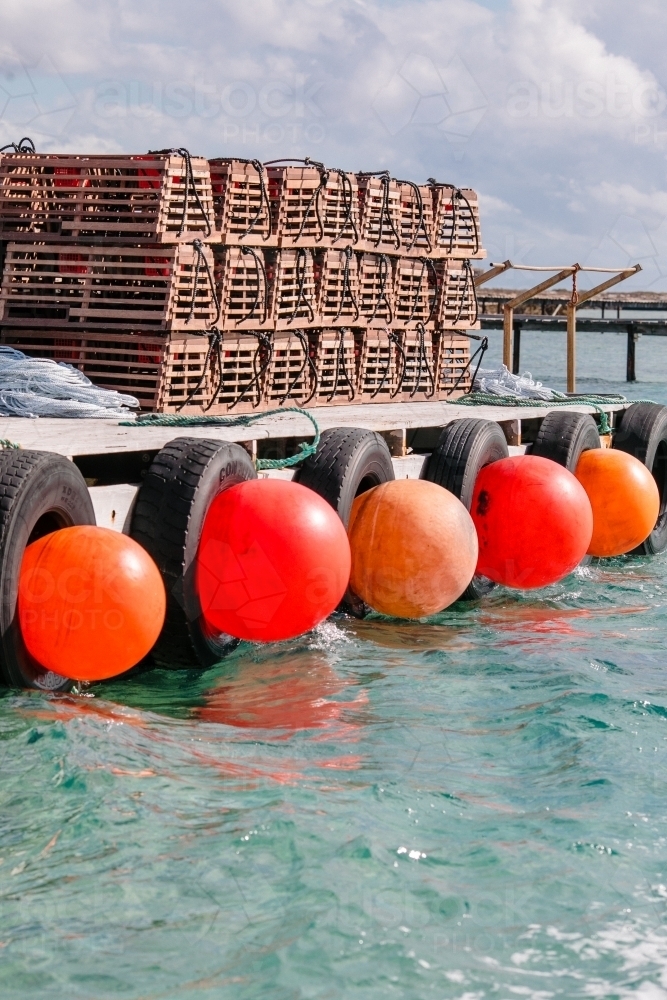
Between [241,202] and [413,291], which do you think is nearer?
[241,202]

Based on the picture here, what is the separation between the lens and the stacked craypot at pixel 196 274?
9758 millimetres

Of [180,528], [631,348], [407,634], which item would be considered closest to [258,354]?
[407,634]

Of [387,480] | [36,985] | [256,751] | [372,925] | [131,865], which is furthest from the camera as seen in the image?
[387,480]

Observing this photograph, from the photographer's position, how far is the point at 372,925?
4375 millimetres

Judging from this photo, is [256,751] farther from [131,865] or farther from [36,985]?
[36,985]

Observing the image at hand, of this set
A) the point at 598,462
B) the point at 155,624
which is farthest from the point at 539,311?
the point at 155,624

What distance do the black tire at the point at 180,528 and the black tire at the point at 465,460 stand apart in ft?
8.92

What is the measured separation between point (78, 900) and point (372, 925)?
3.40 feet

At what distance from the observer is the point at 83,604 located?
6.19 meters

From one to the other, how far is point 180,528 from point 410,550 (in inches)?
69.1

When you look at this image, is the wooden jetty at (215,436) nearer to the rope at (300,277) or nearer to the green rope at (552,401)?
the green rope at (552,401)

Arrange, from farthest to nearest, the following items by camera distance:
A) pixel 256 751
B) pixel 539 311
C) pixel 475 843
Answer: pixel 539 311
pixel 256 751
pixel 475 843

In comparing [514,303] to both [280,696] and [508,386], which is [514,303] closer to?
[508,386]

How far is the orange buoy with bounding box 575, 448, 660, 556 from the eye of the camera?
10.9m
